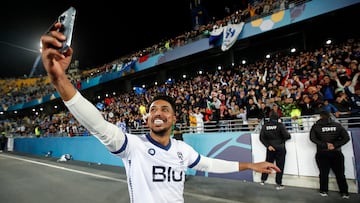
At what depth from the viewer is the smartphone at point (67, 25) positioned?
1271mm

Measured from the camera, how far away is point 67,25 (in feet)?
4.23

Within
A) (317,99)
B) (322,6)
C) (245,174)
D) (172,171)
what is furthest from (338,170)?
(322,6)

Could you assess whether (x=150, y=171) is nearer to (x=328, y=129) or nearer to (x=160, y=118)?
(x=160, y=118)

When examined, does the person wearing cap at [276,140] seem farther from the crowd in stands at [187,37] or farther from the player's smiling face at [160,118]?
the crowd in stands at [187,37]

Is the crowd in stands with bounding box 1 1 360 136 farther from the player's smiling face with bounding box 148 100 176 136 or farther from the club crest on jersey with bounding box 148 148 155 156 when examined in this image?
the club crest on jersey with bounding box 148 148 155 156

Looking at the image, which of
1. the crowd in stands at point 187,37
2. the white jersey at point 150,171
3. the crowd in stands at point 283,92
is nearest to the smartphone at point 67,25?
the white jersey at point 150,171

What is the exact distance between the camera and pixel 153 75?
78.8ft

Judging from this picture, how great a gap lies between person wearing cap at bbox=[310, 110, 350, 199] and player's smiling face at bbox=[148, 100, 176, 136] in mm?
5306

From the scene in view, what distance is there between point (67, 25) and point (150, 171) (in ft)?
3.92

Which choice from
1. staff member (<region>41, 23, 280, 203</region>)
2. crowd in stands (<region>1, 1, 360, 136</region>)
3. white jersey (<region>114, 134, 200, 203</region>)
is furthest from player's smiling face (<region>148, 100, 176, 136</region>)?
crowd in stands (<region>1, 1, 360, 136</region>)

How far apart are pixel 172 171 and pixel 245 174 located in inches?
266

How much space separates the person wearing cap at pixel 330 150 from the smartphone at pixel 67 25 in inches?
246

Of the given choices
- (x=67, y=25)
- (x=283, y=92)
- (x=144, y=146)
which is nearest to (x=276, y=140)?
(x=283, y=92)

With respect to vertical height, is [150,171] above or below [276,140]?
above
